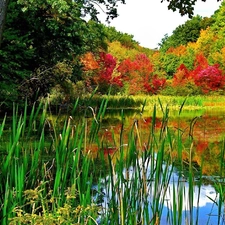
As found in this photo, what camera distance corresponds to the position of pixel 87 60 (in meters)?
28.0

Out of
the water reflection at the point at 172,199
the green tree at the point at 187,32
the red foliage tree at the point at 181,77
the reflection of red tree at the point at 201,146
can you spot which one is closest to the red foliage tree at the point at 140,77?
the red foliage tree at the point at 181,77

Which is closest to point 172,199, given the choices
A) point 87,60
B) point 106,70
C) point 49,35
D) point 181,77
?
point 49,35

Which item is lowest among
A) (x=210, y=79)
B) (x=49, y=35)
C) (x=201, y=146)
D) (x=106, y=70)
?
(x=201, y=146)

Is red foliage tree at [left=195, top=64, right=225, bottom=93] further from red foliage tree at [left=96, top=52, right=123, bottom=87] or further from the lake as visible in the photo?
the lake

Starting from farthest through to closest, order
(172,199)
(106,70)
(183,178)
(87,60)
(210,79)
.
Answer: (106,70) → (210,79) → (87,60) → (172,199) → (183,178)

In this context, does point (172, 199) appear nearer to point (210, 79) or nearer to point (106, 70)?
point (210, 79)

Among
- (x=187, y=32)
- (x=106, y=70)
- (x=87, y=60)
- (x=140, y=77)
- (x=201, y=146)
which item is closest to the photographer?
(x=201, y=146)

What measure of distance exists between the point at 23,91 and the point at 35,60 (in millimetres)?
3493

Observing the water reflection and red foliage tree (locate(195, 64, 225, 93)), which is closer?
the water reflection

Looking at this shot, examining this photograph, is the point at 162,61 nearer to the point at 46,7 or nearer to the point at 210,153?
the point at 46,7

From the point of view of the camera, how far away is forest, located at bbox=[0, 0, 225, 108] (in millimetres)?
13094

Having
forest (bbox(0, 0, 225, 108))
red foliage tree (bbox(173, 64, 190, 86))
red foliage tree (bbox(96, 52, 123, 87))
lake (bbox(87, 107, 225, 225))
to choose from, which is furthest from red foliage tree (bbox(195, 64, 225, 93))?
lake (bbox(87, 107, 225, 225))

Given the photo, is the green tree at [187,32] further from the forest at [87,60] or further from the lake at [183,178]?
the lake at [183,178]

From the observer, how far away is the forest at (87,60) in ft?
43.0
